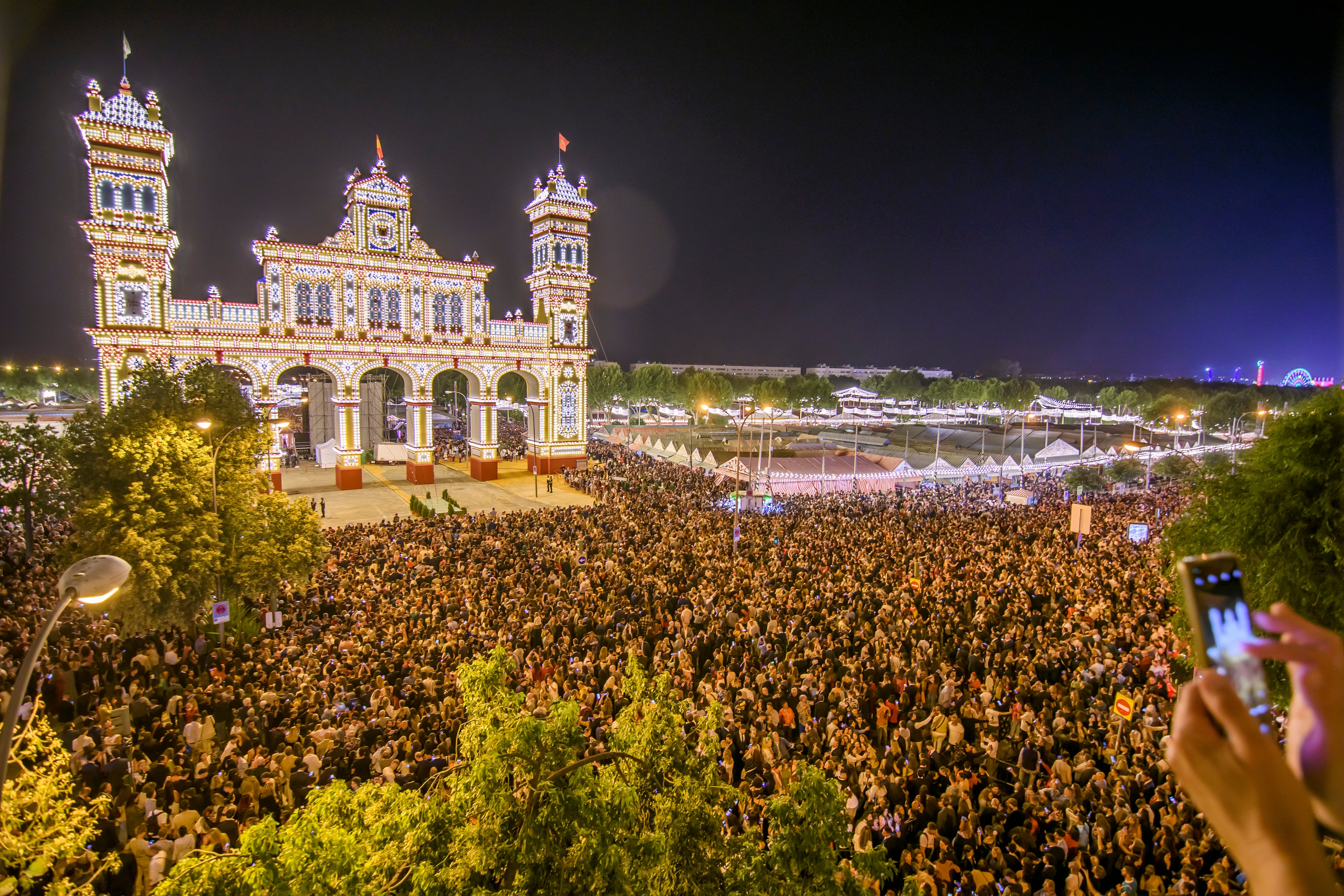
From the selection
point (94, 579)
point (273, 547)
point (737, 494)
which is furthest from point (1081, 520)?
point (94, 579)

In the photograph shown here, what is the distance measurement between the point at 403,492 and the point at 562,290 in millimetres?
14961

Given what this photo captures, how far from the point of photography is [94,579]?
163 inches

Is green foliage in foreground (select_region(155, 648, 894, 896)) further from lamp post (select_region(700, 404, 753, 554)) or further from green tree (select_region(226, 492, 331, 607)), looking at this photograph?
lamp post (select_region(700, 404, 753, 554))

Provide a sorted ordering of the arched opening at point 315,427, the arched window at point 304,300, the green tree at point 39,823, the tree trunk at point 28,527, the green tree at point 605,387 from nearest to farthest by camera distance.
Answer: the green tree at point 39,823
the tree trunk at point 28,527
the arched window at point 304,300
the arched opening at point 315,427
the green tree at point 605,387

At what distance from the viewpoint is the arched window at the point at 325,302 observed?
34844 mm

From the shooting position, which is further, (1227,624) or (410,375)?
(410,375)

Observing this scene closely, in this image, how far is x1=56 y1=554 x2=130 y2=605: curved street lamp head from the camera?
4.07 meters

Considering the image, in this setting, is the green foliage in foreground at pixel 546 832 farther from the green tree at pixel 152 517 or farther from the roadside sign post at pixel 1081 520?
the roadside sign post at pixel 1081 520

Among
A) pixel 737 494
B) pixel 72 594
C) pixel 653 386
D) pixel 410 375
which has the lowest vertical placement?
pixel 737 494

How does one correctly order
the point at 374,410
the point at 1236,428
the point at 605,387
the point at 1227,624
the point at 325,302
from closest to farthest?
1. the point at 1227,624
2. the point at 325,302
3. the point at 374,410
4. the point at 1236,428
5. the point at 605,387

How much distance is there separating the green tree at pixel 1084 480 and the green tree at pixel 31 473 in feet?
131

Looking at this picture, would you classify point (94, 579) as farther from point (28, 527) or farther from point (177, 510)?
point (28, 527)

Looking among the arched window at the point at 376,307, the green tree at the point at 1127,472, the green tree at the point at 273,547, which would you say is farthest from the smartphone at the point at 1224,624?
the green tree at the point at 1127,472

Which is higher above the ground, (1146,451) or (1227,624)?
(1227,624)
